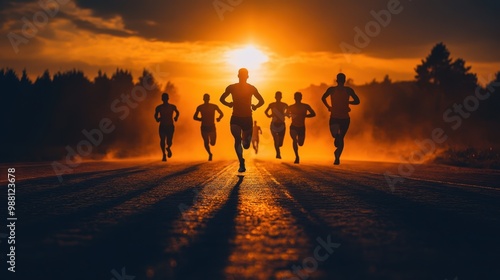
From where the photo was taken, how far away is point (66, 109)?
95.2m

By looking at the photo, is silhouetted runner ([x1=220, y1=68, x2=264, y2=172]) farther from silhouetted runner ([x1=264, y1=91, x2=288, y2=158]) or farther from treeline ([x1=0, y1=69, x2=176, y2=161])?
treeline ([x1=0, y1=69, x2=176, y2=161])

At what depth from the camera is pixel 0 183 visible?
40.7 feet

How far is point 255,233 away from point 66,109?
3702 inches

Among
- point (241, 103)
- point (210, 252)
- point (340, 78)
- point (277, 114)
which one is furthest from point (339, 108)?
point (210, 252)

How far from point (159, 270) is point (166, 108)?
19.6 meters

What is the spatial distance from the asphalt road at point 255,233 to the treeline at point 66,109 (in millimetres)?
71896

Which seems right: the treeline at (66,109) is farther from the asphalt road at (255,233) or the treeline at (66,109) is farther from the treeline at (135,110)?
the asphalt road at (255,233)

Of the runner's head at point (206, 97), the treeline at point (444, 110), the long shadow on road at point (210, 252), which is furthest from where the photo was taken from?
the treeline at point (444, 110)

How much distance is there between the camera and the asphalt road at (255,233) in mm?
4527

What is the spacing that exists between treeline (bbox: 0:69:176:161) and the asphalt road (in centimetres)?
7190

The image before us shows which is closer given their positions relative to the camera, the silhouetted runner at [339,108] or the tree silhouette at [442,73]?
the silhouetted runner at [339,108]

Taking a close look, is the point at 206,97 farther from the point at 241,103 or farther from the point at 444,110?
the point at 444,110

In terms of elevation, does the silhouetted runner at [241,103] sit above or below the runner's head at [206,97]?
below

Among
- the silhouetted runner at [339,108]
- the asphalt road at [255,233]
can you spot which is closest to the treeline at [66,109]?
the silhouetted runner at [339,108]
